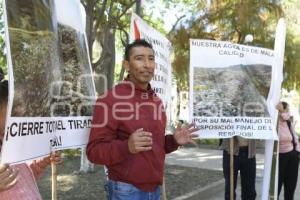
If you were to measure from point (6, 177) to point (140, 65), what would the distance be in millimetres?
1333

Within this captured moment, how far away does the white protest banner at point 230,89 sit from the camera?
192 inches

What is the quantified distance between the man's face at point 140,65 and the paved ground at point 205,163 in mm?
4210

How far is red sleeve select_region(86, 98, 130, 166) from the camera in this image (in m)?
2.67

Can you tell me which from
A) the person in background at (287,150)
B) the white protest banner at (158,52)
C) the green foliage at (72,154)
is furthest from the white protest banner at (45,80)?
the green foliage at (72,154)

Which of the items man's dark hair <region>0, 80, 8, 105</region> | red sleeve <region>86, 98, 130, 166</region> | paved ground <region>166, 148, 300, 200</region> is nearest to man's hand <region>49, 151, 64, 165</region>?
→ red sleeve <region>86, 98, 130, 166</region>

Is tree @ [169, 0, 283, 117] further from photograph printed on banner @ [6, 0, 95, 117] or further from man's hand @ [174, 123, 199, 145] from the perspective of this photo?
photograph printed on banner @ [6, 0, 95, 117]

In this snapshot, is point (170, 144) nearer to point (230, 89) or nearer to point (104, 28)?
point (230, 89)

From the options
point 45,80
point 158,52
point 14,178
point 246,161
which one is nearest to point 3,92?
point 45,80

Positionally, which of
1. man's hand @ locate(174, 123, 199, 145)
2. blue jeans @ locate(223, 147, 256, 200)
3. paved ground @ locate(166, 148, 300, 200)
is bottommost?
paved ground @ locate(166, 148, 300, 200)

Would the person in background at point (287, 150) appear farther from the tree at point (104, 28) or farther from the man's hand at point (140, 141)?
the man's hand at point (140, 141)

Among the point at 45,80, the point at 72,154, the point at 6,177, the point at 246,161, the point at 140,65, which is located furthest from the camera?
the point at 72,154

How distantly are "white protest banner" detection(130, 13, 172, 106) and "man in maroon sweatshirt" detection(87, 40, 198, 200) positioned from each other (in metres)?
1.28

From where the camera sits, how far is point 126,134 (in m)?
2.87

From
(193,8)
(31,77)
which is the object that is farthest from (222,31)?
(31,77)
